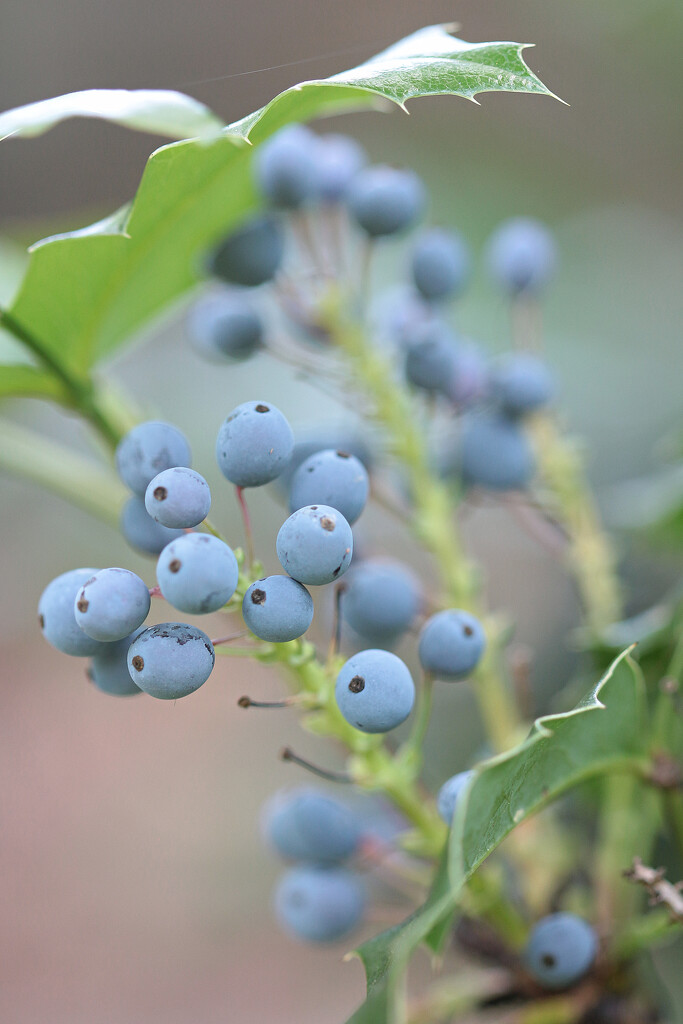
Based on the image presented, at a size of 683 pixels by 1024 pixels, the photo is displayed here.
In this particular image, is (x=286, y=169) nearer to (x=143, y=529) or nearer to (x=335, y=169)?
(x=335, y=169)

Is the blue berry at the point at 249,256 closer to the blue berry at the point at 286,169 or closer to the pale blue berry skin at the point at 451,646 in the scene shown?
the blue berry at the point at 286,169


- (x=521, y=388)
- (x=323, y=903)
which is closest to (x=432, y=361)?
(x=521, y=388)

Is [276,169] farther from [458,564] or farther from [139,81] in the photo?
[139,81]

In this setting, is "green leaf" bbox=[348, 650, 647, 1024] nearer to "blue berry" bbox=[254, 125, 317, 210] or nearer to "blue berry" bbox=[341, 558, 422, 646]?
"blue berry" bbox=[341, 558, 422, 646]

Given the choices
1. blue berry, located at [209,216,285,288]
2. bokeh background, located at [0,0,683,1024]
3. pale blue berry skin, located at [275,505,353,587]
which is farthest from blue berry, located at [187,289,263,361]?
bokeh background, located at [0,0,683,1024]

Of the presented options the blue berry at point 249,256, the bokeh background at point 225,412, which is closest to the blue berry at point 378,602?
the blue berry at point 249,256
